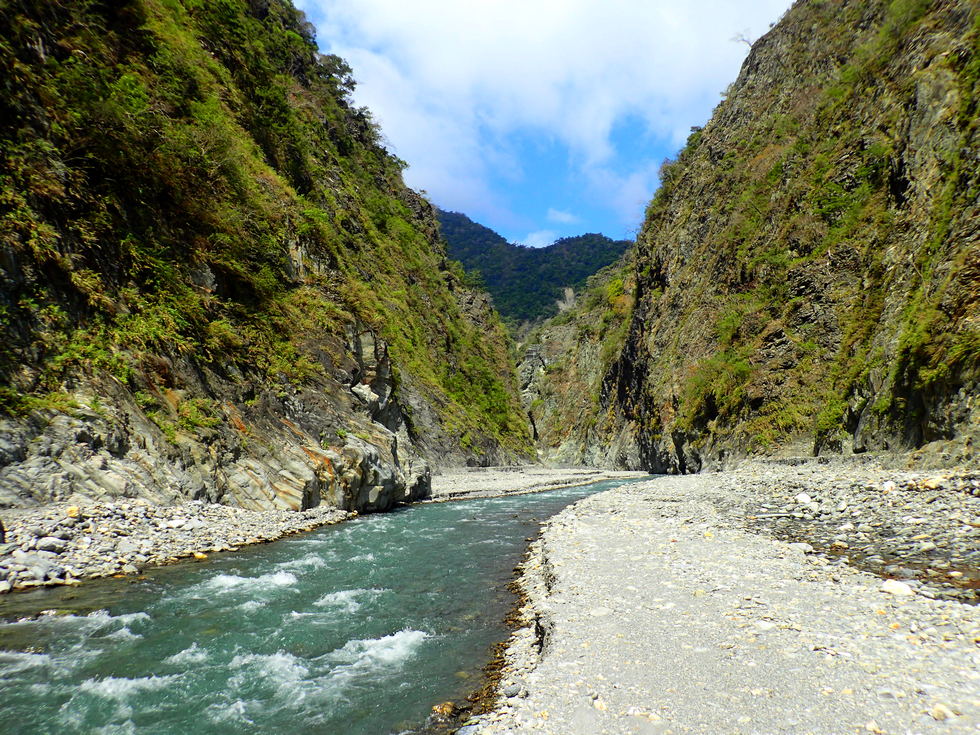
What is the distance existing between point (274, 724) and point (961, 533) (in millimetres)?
10713

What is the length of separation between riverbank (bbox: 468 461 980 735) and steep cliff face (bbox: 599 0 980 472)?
5.77 metres

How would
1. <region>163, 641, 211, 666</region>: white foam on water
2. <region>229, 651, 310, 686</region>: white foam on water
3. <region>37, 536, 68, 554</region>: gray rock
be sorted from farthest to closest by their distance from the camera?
1. <region>37, 536, 68, 554</region>: gray rock
2. <region>163, 641, 211, 666</region>: white foam on water
3. <region>229, 651, 310, 686</region>: white foam on water

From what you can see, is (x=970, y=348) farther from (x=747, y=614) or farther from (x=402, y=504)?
(x=402, y=504)

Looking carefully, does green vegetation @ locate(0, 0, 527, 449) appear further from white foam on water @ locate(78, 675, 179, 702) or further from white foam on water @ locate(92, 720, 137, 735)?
white foam on water @ locate(92, 720, 137, 735)

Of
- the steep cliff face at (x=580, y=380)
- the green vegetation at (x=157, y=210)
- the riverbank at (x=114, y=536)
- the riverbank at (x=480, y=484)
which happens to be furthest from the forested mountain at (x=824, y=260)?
the green vegetation at (x=157, y=210)

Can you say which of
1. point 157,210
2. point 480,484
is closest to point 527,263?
point 480,484

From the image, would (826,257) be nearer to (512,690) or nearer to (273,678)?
(512,690)

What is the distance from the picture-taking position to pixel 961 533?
8.39 m

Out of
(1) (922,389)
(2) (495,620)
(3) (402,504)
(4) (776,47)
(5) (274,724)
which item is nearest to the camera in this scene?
(5) (274,724)

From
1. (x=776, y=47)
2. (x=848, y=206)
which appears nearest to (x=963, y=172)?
(x=848, y=206)

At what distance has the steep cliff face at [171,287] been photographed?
10.6 m

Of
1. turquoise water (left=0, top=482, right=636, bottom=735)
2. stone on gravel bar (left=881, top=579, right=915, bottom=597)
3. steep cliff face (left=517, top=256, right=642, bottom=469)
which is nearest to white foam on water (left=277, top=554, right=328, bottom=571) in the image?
turquoise water (left=0, top=482, right=636, bottom=735)

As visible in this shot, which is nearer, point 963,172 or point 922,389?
point 922,389

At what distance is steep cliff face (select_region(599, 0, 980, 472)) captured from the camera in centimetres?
1512
